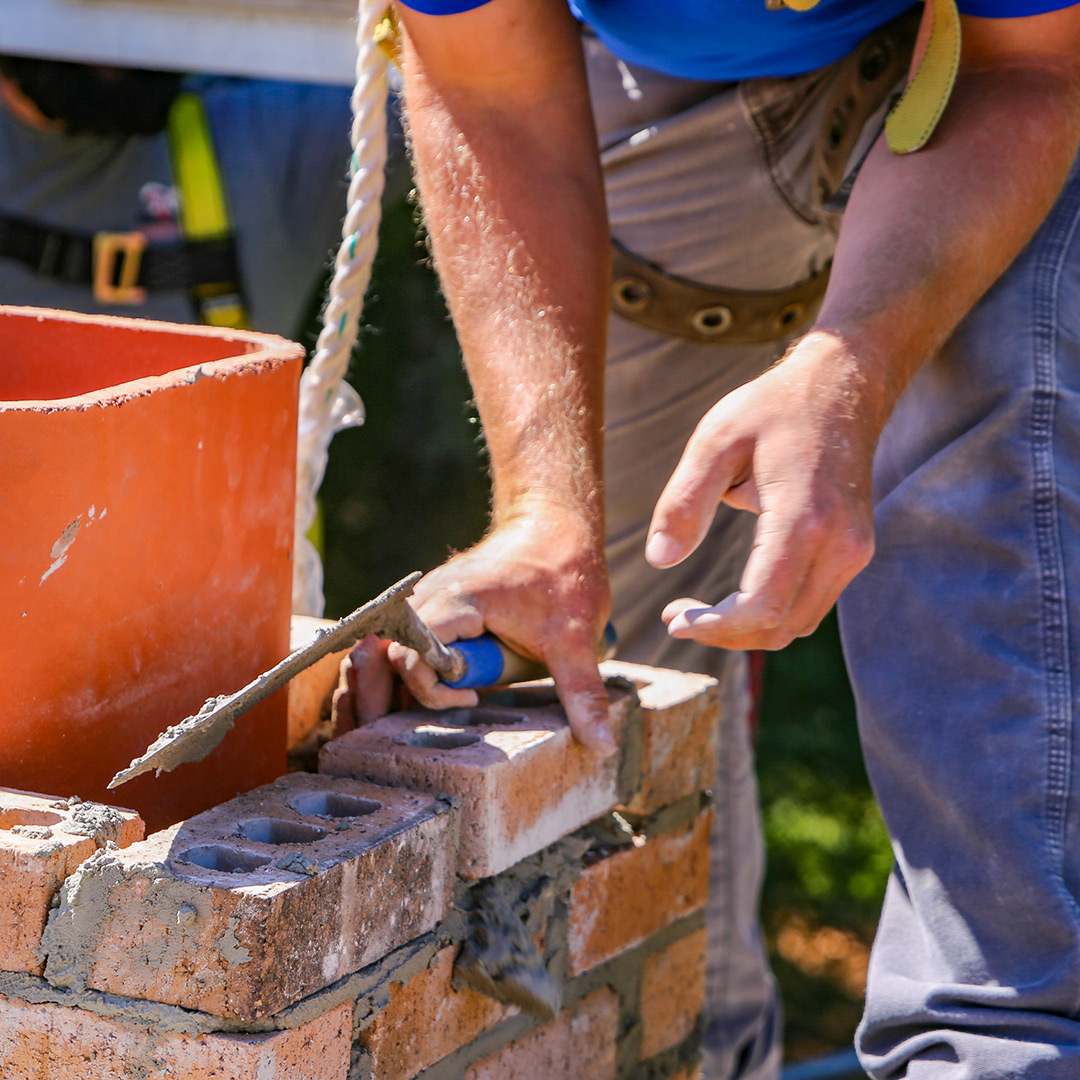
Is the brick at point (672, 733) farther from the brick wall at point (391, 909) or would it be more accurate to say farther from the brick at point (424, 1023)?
the brick at point (424, 1023)

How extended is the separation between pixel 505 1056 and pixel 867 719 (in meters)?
0.48

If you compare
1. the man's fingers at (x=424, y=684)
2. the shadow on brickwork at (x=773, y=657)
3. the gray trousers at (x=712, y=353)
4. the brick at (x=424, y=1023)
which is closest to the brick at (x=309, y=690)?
the man's fingers at (x=424, y=684)

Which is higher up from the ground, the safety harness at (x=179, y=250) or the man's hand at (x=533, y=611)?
the safety harness at (x=179, y=250)

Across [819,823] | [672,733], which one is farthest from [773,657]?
[672,733]

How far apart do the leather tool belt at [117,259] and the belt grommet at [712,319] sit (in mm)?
1571

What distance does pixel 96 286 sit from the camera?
3293 mm

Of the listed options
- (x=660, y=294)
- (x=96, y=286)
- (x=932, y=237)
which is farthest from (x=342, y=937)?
(x=96, y=286)

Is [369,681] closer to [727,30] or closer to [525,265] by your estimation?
[525,265]

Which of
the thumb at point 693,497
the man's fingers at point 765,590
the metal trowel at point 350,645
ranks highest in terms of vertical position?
the thumb at point 693,497

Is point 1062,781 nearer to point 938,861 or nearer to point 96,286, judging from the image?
point 938,861

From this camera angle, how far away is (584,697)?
1.37m

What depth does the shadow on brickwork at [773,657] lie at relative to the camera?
383 cm

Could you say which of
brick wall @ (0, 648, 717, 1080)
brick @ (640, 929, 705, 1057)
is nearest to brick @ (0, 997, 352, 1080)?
brick wall @ (0, 648, 717, 1080)

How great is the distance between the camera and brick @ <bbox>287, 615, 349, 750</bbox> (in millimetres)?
1513
